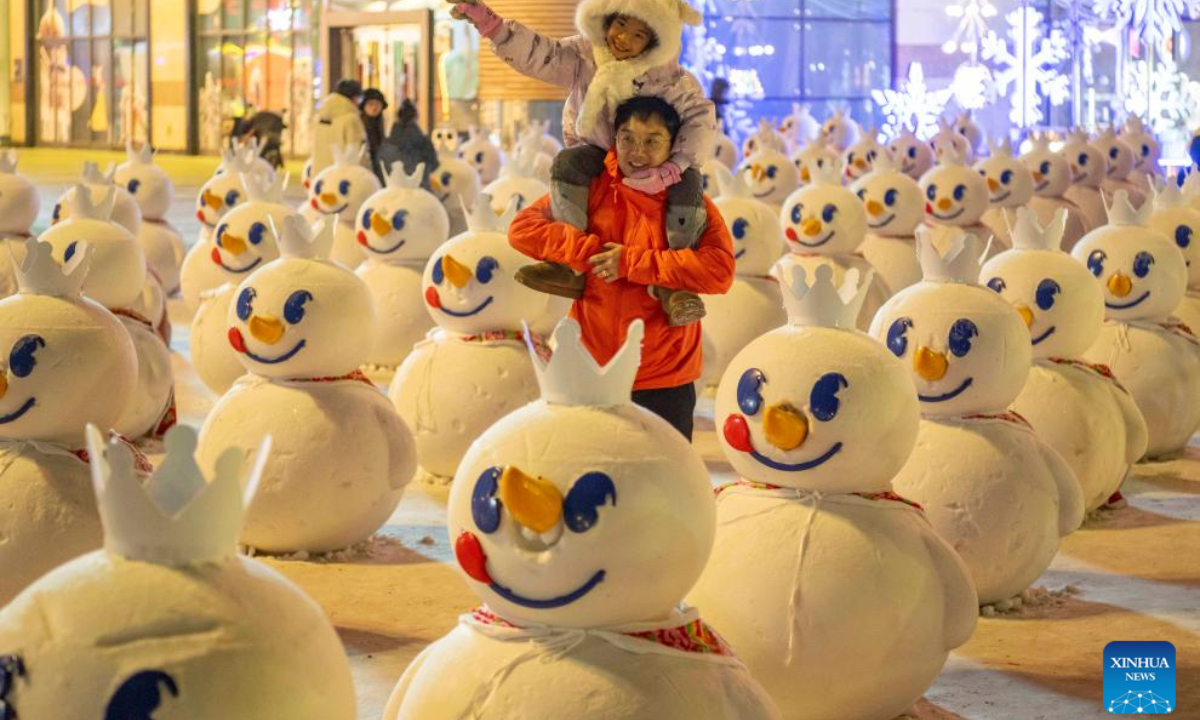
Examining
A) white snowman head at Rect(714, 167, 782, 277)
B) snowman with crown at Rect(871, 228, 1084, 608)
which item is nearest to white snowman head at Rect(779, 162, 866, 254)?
white snowman head at Rect(714, 167, 782, 277)

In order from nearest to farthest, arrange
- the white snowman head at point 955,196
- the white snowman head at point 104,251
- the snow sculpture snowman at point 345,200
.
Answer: the white snowman head at point 104,251 → the snow sculpture snowman at point 345,200 → the white snowman head at point 955,196

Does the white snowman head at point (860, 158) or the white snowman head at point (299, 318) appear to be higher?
the white snowman head at point (860, 158)

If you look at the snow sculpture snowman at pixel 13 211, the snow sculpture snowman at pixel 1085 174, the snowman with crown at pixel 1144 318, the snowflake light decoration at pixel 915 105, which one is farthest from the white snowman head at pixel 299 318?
the snowflake light decoration at pixel 915 105

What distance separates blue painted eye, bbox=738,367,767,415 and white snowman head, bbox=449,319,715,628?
949mm

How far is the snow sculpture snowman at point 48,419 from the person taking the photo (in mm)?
4480

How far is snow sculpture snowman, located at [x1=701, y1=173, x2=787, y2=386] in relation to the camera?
8906 mm

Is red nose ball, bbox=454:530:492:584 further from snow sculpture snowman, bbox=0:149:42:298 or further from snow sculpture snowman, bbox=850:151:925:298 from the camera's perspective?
snow sculpture snowman, bbox=850:151:925:298

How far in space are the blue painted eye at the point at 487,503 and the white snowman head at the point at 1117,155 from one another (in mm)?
12914

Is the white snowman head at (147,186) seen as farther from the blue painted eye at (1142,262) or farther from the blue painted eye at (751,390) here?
the blue painted eye at (751,390)

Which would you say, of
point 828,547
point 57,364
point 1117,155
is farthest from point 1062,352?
point 1117,155

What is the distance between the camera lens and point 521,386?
275 inches

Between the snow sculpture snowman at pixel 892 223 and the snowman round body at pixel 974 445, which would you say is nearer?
the snowman round body at pixel 974 445

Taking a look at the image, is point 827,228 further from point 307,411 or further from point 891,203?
point 307,411

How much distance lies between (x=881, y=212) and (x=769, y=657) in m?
6.78
